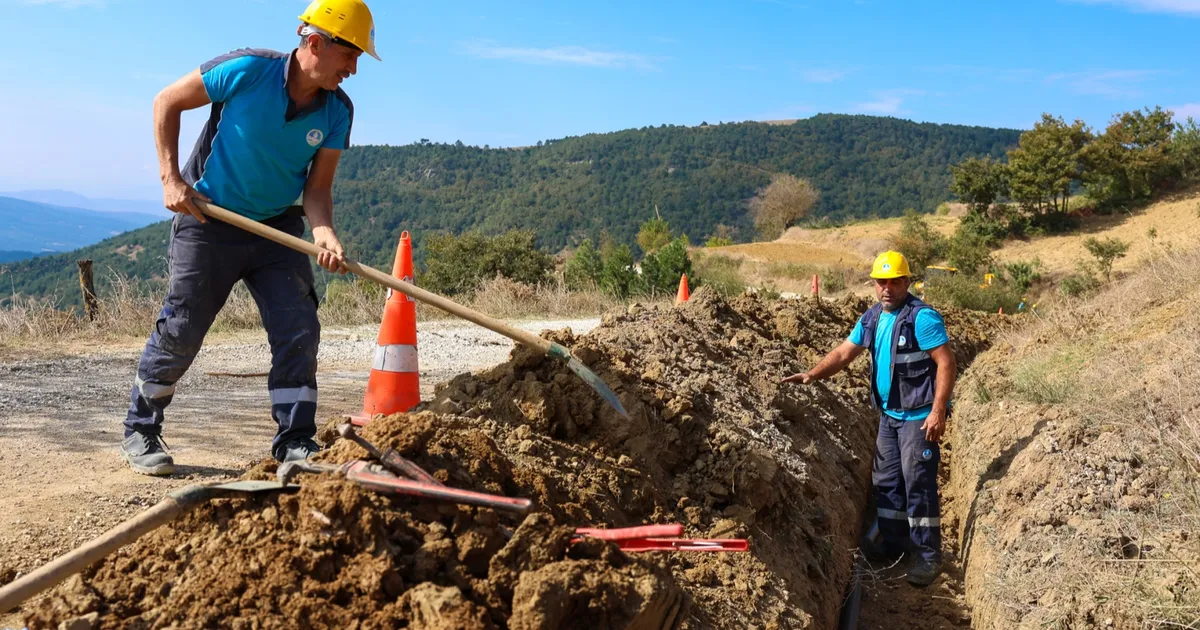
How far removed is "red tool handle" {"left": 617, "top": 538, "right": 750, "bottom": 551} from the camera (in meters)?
2.91

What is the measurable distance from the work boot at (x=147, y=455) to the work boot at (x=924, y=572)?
4075 mm

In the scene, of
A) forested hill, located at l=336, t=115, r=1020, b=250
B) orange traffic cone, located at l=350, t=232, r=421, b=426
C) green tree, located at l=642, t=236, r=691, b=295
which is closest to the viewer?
orange traffic cone, located at l=350, t=232, r=421, b=426

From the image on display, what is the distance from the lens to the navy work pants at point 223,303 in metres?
4.23

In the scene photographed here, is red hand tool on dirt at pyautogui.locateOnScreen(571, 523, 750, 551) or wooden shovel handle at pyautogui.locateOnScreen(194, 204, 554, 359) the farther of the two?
wooden shovel handle at pyautogui.locateOnScreen(194, 204, 554, 359)

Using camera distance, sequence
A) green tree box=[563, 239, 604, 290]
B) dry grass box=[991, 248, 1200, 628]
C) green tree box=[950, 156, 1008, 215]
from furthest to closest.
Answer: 1. green tree box=[950, 156, 1008, 215]
2. green tree box=[563, 239, 604, 290]
3. dry grass box=[991, 248, 1200, 628]

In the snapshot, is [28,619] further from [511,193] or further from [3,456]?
[511,193]

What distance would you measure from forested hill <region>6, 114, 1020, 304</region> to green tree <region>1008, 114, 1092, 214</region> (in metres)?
42.1

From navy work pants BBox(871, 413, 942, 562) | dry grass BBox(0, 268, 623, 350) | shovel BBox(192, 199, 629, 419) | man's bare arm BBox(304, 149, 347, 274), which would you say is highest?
man's bare arm BBox(304, 149, 347, 274)

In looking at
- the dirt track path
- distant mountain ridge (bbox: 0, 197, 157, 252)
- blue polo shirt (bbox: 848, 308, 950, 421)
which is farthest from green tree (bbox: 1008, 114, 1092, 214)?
distant mountain ridge (bbox: 0, 197, 157, 252)

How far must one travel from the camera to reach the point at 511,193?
94.5 meters

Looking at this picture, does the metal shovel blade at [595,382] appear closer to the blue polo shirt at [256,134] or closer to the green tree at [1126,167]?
the blue polo shirt at [256,134]

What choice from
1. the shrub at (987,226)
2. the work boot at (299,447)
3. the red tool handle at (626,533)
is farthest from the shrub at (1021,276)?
the red tool handle at (626,533)

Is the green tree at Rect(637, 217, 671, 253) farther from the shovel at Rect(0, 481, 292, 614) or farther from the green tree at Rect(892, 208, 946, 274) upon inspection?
the shovel at Rect(0, 481, 292, 614)

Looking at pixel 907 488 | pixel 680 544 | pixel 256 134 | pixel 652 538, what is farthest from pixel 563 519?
pixel 907 488
